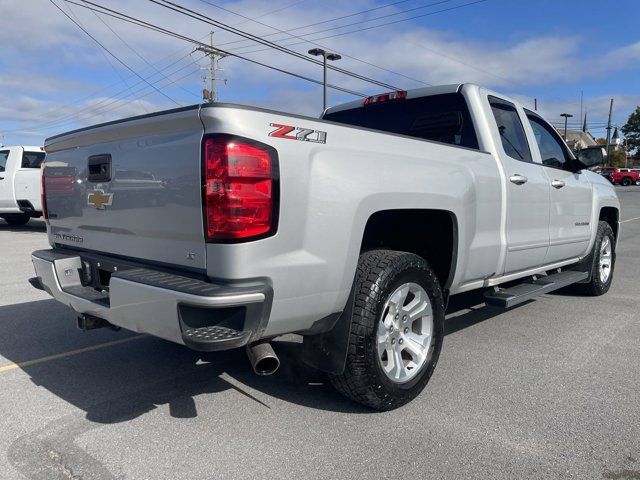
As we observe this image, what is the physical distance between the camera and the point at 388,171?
3.07 metres

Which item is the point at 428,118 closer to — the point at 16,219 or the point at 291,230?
the point at 291,230

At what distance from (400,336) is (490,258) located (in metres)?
1.16

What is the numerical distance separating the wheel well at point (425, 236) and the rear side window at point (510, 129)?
3.74 ft

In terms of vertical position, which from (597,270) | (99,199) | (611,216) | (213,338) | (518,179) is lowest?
(597,270)

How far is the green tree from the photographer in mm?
87625

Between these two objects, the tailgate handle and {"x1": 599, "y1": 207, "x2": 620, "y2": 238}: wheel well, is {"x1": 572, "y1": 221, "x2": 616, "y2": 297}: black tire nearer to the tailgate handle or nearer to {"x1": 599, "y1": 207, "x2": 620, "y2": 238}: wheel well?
{"x1": 599, "y1": 207, "x2": 620, "y2": 238}: wheel well

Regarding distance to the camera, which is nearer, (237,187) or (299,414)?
(237,187)

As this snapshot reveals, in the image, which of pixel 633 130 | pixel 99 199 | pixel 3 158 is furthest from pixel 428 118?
pixel 633 130

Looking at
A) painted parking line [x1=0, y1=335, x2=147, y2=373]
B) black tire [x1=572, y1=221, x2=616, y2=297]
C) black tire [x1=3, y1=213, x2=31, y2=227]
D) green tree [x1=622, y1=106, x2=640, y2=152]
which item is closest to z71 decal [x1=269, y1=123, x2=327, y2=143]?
painted parking line [x1=0, y1=335, x2=147, y2=373]

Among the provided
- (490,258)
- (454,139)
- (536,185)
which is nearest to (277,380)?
(490,258)

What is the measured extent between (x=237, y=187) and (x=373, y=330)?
115cm

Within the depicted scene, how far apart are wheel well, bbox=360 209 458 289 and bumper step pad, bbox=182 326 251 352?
4.12 feet

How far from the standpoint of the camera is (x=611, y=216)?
6777 millimetres

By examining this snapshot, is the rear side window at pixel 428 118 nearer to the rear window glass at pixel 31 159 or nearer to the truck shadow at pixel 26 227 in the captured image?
the rear window glass at pixel 31 159
